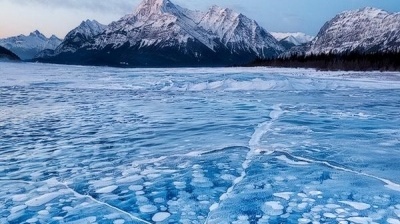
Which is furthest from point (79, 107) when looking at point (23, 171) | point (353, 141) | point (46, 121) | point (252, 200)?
point (252, 200)

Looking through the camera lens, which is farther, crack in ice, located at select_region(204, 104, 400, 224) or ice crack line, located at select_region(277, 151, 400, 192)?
ice crack line, located at select_region(277, 151, 400, 192)

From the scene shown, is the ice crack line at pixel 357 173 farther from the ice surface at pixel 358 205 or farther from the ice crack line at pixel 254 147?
the ice surface at pixel 358 205

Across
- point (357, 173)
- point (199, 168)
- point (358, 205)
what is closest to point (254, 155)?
point (199, 168)

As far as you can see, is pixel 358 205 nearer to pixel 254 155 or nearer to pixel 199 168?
pixel 199 168

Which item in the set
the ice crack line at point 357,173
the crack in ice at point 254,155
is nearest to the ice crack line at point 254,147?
the crack in ice at point 254,155

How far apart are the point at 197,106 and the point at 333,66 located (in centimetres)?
6352

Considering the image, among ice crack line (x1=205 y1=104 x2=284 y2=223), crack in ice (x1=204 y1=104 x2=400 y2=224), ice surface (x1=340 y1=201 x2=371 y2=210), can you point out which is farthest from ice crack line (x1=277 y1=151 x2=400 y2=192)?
ice surface (x1=340 y1=201 x2=371 y2=210)

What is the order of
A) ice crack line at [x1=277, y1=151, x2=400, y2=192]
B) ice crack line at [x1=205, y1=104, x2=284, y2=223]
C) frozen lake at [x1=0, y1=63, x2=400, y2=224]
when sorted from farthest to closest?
ice crack line at [x1=277, y1=151, x2=400, y2=192] → ice crack line at [x1=205, y1=104, x2=284, y2=223] → frozen lake at [x1=0, y1=63, x2=400, y2=224]

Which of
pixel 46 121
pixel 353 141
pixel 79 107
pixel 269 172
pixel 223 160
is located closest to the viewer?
pixel 269 172

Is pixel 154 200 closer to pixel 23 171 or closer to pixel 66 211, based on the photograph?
pixel 66 211

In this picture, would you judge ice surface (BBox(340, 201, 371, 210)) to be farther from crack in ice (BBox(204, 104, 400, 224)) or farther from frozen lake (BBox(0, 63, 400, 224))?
crack in ice (BBox(204, 104, 400, 224))

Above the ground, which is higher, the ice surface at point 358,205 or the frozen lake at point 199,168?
the ice surface at point 358,205

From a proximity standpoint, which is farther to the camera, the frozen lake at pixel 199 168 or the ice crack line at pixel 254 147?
the ice crack line at pixel 254 147

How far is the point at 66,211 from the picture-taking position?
212 inches
